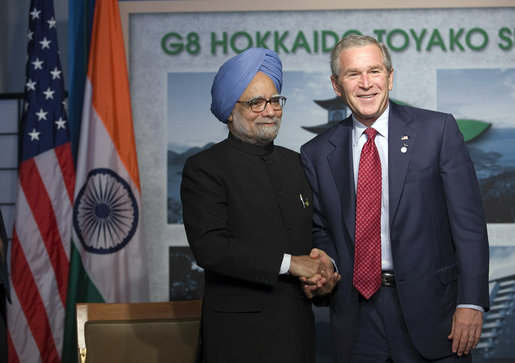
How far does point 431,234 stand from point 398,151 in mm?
311

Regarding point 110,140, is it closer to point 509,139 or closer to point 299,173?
point 299,173

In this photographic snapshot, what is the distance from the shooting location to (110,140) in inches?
153

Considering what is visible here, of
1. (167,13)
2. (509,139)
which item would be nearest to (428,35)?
(509,139)

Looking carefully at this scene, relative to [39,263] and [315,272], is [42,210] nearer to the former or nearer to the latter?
[39,263]

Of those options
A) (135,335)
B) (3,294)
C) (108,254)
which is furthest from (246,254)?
→ (108,254)

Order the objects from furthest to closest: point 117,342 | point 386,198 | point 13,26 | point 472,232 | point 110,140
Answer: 1. point 13,26
2. point 110,140
3. point 117,342
4. point 386,198
5. point 472,232

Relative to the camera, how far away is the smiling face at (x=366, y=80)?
2.19 m

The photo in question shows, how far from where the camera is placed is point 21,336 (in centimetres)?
376

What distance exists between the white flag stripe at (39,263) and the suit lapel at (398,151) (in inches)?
100

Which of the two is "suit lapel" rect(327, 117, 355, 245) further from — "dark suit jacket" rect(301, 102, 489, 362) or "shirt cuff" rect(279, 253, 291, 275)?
"shirt cuff" rect(279, 253, 291, 275)

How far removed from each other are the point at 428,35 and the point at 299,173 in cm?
225

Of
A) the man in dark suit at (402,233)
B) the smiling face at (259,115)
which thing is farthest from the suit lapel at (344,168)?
→ the smiling face at (259,115)

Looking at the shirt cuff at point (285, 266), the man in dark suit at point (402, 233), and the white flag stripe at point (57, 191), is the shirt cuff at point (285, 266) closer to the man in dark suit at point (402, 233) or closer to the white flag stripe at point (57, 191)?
the man in dark suit at point (402, 233)

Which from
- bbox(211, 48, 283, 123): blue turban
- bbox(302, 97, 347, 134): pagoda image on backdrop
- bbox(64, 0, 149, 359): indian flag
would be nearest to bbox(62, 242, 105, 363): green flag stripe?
bbox(64, 0, 149, 359): indian flag
